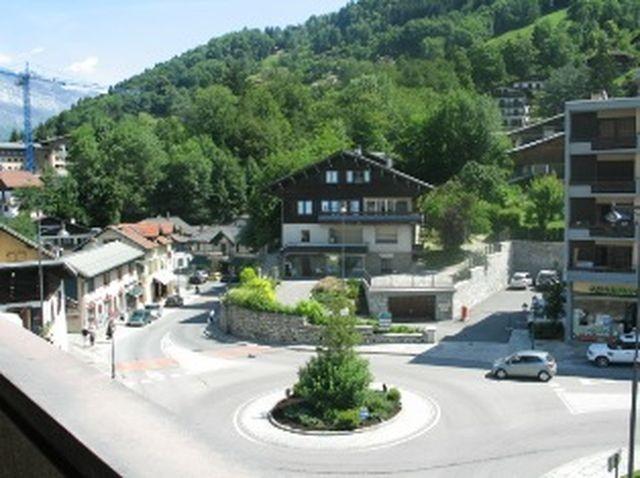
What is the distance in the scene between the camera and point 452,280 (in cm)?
4759

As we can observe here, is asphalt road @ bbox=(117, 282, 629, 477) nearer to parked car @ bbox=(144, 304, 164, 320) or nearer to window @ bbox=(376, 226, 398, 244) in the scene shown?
parked car @ bbox=(144, 304, 164, 320)

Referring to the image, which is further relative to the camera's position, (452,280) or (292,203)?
(292,203)

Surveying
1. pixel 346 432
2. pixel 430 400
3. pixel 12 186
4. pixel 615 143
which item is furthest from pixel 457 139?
pixel 12 186

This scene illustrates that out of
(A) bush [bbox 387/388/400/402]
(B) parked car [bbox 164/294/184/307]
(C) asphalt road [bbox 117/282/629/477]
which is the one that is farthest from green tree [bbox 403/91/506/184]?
(A) bush [bbox 387/388/400/402]

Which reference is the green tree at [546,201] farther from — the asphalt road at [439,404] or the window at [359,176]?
the asphalt road at [439,404]

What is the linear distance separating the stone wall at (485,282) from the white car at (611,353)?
12.1 m

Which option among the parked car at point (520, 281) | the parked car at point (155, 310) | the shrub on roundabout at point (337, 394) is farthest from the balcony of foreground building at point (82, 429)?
the parked car at point (520, 281)

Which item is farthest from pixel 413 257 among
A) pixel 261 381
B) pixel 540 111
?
pixel 540 111

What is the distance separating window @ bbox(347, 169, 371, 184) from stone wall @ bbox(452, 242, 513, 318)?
10.3 m

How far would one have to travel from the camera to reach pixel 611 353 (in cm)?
3416

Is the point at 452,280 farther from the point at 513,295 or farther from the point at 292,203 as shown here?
the point at 292,203

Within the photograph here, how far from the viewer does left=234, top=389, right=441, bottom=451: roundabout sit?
2606cm

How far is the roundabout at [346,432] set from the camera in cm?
2606

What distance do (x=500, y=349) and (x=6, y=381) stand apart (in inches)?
1485
